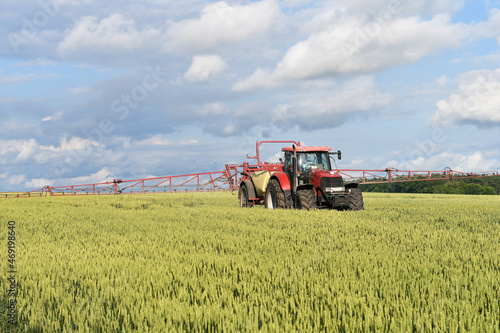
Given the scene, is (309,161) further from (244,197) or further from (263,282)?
(263,282)

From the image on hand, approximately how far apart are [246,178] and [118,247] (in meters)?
→ 10.2

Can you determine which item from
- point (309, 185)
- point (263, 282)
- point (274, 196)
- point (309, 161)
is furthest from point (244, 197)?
point (263, 282)

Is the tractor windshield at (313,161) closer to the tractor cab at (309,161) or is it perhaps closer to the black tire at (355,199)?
the tractor cab at (309,161)

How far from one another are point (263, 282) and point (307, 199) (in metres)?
8.09

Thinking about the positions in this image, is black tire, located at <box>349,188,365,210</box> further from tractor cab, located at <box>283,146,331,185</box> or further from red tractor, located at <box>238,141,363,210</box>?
tractor cab, located at <box>283,146,331,185</box>

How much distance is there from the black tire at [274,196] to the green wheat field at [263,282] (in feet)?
14.6

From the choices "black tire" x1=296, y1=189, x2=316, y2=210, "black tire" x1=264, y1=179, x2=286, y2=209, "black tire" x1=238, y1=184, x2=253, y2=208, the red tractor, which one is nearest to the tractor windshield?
the red tractor

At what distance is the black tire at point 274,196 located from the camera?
13.2 meters

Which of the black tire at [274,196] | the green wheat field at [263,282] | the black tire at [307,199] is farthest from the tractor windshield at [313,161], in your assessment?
the green wheat field at [263,282]

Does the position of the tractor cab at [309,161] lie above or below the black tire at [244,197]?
above

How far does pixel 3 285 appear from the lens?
5.16 m

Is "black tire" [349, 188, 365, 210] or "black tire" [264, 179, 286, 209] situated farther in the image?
"black tire" [264, 179, 286, 209]

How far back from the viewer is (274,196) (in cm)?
1380

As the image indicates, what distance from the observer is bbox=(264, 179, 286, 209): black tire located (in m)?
13.2
